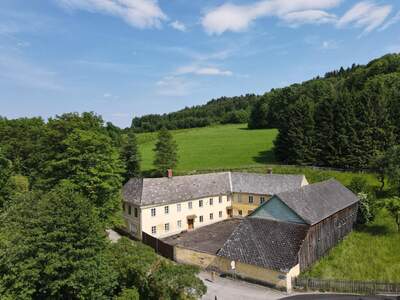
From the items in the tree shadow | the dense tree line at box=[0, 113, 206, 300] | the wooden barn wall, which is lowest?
the wooden barn wall

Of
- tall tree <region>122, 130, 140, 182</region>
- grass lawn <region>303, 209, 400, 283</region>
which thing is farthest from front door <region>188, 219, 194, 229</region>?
tall tree <region>122, 130, 140, 182</region>

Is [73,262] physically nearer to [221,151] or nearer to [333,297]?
[333,297]

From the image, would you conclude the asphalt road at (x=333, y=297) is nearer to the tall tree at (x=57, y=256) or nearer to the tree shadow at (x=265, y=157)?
the tall tree at (x=57, y=256)

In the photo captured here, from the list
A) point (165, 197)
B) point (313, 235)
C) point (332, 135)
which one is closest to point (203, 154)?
point (332, 135)

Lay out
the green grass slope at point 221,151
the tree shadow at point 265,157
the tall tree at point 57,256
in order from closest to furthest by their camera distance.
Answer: the tall tree at point 57,256
the tree shadow at point 265,157
the green grass slope at point 221,151

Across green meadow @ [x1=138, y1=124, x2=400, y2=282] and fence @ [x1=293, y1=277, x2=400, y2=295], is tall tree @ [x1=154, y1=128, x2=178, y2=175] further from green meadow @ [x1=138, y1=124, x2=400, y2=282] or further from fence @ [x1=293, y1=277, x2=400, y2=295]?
fence @ [x1=293, y1=277, x2=400, y2=295]

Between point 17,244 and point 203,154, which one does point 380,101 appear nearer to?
point 203,154

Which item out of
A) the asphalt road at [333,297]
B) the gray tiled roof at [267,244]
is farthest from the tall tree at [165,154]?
the asphalt road at [333,297]
